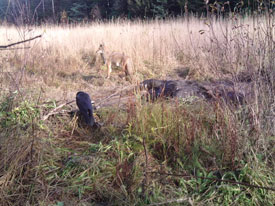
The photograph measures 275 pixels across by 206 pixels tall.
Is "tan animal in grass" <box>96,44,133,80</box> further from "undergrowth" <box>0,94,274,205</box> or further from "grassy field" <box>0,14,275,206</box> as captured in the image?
"undergrowth" <box>0,94,274,205</box>

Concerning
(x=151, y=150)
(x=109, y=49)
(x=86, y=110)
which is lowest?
(x=151, y=150)

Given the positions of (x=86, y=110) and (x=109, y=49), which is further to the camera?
(x=109, y=49)

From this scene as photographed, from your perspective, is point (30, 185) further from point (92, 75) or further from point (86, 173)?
point (92, 75)

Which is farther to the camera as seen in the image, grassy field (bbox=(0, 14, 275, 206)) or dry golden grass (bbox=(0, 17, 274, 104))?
dry golden grass (bbox=(0, 17, 274, 104))

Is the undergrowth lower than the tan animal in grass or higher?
lower

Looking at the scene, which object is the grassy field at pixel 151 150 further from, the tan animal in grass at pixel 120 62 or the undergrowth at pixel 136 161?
the tan animal in grass at pixel 120 62

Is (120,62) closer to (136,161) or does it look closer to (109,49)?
(109,49)

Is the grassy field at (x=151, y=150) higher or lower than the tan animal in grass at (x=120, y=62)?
lower

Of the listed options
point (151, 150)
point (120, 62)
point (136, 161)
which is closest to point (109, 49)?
point (120, 62)

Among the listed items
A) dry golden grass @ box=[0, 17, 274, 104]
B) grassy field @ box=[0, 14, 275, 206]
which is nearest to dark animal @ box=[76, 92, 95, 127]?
grassy field @ box=[0, 14, 275, 206]

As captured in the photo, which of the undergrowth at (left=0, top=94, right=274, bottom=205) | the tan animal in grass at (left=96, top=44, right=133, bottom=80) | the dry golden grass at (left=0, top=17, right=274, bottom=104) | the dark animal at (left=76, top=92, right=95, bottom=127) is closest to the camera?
the undergrowth at (left=0, top=94, right=274, bottom=205)

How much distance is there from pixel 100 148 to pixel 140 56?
514 centimetres

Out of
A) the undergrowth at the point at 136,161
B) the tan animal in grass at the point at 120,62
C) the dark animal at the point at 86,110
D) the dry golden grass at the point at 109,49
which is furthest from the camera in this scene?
the tan animal in grass at the point at 120,62

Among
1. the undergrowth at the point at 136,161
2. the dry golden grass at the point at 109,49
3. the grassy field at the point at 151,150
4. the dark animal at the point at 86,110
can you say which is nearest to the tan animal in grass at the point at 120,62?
the dry golden grass at the point at 109,49
